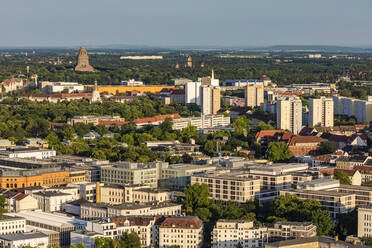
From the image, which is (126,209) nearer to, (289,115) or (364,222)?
(364,222)

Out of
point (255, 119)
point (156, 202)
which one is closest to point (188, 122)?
point (255, 119)

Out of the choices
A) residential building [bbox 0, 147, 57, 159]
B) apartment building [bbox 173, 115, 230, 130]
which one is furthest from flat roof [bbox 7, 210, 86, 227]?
apartment building [bbox 173, 115, 230, 130]

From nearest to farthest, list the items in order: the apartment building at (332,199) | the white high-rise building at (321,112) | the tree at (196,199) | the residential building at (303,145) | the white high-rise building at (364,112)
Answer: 1. the apartment building at (332,199)
2. the tree at (196,199)
3. the residential building at (303,145)
4. the white high-rise building at (321,112)
5. the white high-rise building at (364,112)

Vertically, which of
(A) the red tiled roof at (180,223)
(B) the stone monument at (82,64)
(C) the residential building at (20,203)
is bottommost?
(C) the residential building at (20,203)

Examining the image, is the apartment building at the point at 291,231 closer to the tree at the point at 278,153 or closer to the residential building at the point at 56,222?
the residential building at the point at 56,222

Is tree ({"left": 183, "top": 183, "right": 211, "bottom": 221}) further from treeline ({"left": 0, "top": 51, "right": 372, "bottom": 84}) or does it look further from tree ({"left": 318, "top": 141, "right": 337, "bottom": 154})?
treeline ({"left": 0, "top": 51, "right": 372, "bottom": 84})

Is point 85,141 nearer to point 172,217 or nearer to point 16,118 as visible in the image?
point 16,118

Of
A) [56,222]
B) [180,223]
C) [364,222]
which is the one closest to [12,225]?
[56,222]

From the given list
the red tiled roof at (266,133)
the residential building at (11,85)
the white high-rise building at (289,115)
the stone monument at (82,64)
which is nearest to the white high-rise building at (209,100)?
the white high-rise building at (289,115)
